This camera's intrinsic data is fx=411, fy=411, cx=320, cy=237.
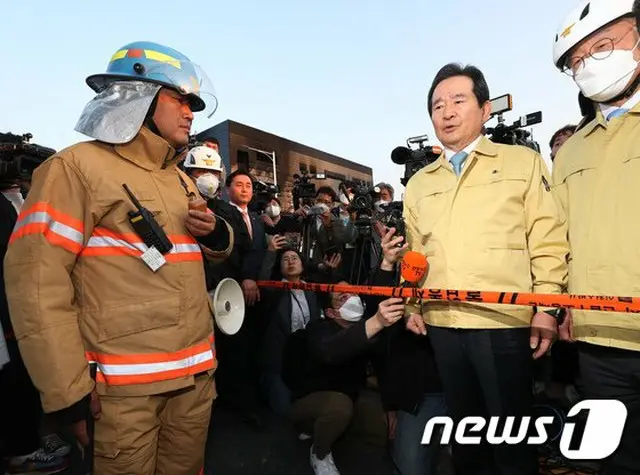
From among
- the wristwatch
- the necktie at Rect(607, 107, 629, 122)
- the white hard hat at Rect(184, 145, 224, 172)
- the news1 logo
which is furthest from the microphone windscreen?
the white hard hat at Rect(184, 145, 224, 172)

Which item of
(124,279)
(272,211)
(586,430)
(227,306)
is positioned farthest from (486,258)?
(272,211)

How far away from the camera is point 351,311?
3.46m

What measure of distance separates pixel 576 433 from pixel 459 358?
162cm

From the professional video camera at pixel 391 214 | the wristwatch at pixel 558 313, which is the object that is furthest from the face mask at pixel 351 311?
the wristwatch at pixel 558 313

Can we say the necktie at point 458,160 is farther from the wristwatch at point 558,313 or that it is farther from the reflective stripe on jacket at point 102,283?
the reflective stripe on jacket at point 102,283

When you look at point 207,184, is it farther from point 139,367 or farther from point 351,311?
point 139,367

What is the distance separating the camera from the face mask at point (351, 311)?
11.3 ft

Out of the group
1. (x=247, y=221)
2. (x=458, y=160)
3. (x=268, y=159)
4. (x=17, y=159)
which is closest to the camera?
(x=458, y=160)

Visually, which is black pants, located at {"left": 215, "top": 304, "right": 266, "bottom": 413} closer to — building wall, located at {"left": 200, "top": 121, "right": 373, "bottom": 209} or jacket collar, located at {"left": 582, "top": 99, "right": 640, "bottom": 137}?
jacket collar, located at {"left": 582, "top": 99, "right": 640, "bottom": 137}

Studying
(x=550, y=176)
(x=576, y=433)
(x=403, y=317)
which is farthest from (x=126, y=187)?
(x=576, y=433)

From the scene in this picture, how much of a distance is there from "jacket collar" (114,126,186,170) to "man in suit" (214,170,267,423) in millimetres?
1941

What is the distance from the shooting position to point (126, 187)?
175 centimetres

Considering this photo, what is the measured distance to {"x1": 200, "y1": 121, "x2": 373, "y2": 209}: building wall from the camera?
18.2 metres

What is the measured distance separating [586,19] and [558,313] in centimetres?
134
